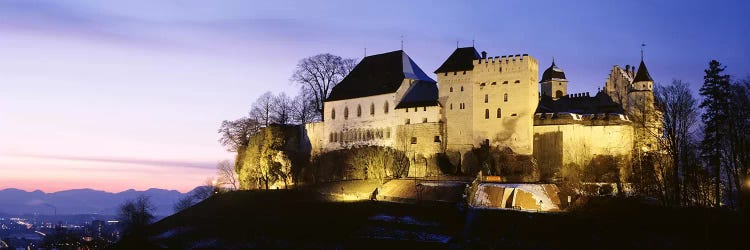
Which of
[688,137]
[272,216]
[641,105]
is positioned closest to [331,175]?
[272,216]

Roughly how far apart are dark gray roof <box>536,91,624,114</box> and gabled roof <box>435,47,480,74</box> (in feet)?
21.8

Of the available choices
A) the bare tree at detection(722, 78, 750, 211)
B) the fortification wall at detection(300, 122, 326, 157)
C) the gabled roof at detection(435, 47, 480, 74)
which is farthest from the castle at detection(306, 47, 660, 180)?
the bare tree at detection(722, 78, 750, 211)

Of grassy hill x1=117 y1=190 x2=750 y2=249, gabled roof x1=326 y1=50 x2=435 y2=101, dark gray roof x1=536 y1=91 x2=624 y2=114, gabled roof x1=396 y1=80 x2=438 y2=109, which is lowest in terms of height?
grassy hill x1=117 y1=190 x2=750 y2=249

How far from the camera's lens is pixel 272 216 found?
59406 mm

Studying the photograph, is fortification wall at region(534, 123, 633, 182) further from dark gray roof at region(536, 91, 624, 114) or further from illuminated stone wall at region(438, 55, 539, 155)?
dark gray roof at region(536, 91, 624, 114)

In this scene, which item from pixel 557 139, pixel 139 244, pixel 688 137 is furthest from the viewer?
pixel 557 139

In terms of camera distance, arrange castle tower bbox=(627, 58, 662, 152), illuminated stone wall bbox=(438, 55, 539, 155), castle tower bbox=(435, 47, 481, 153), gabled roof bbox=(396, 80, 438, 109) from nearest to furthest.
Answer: castle tower bbox=(627, 58, 662, 152)
illuminated stone wall bbox=(438, 55, 539, 155)
castle tower bbox=(435, 47, 481, 153)
gabled roof bbox=(396, 80, 438, 109)

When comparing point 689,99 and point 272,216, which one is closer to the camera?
point 689,99

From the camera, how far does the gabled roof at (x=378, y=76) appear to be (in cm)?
7294

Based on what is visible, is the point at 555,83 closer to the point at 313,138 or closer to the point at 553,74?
the point at 553,74

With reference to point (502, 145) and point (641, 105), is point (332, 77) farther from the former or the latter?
point (641, 105)

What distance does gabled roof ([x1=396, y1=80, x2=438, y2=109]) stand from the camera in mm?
69756

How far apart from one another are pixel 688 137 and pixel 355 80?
111 feet

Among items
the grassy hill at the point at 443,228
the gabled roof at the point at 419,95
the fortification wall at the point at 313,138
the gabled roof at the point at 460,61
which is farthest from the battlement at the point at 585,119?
the fortification wall at the point at 313,138
